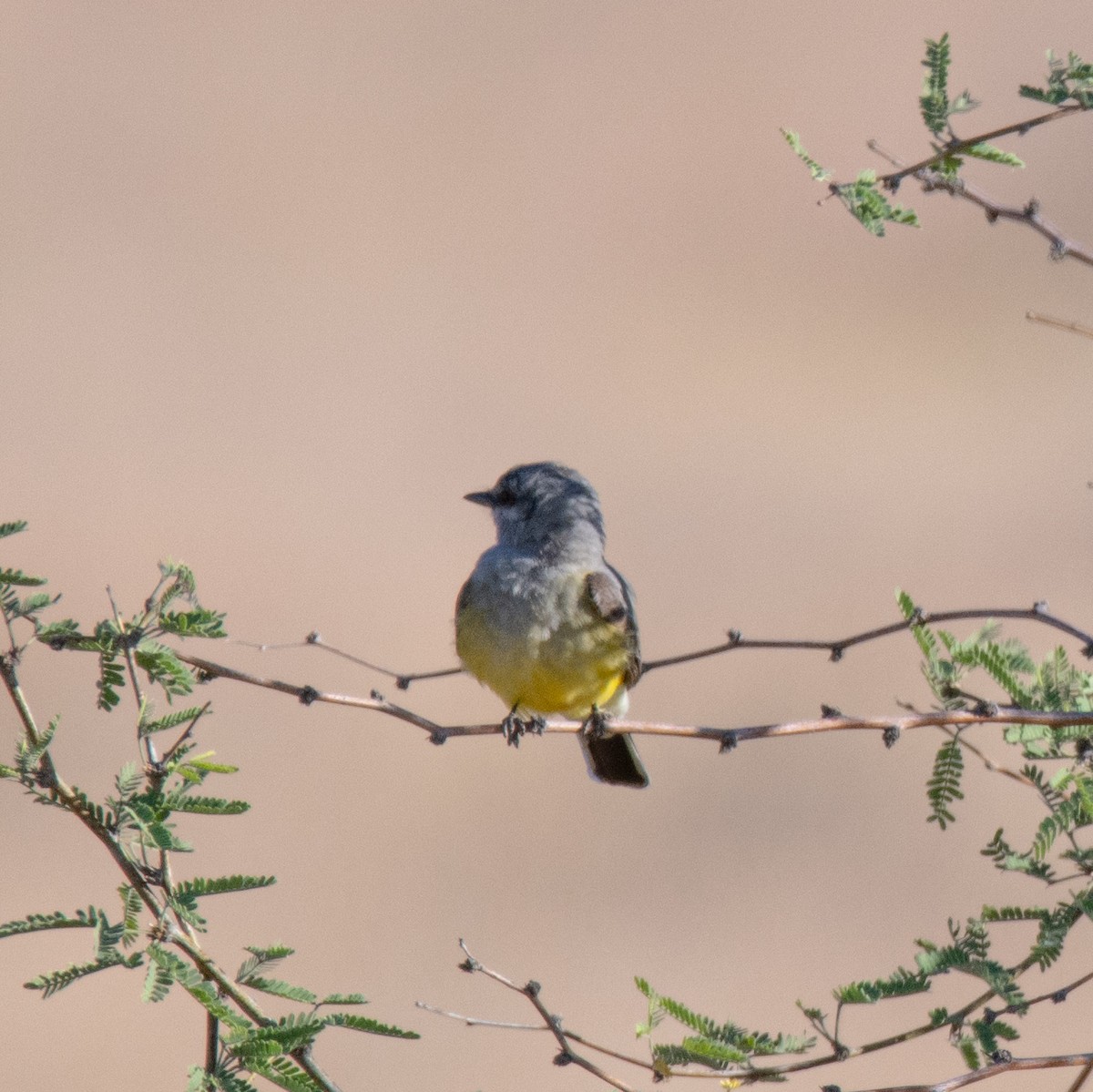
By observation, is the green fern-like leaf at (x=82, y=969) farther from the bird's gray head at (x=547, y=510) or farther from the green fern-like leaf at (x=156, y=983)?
the bird's gray head at (x=547, y=510)

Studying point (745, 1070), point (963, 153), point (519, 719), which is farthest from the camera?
point (519, 719)

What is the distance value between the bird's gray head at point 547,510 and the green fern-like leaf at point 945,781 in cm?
286

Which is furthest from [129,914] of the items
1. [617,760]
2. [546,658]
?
[617,760]

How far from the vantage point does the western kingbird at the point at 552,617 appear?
538cm

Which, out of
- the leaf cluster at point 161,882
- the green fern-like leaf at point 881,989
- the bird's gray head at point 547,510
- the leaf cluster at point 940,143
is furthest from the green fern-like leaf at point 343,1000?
the bird's gray head at point 547,510

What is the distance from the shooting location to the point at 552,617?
5.48m

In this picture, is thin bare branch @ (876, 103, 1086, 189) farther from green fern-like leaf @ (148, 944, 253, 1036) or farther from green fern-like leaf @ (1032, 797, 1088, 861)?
green fern-like leaf @ (148, 944, 253, 1036)

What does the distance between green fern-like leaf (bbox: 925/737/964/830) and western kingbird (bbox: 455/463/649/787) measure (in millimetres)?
2061

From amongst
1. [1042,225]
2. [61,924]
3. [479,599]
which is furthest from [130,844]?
[479,599]

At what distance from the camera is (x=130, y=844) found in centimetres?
266

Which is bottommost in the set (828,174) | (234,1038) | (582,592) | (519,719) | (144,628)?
(234,1038)

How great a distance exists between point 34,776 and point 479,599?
3.16 m

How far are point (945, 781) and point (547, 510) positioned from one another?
9.96 feet

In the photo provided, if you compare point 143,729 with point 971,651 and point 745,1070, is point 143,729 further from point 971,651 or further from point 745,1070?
point 971,651
